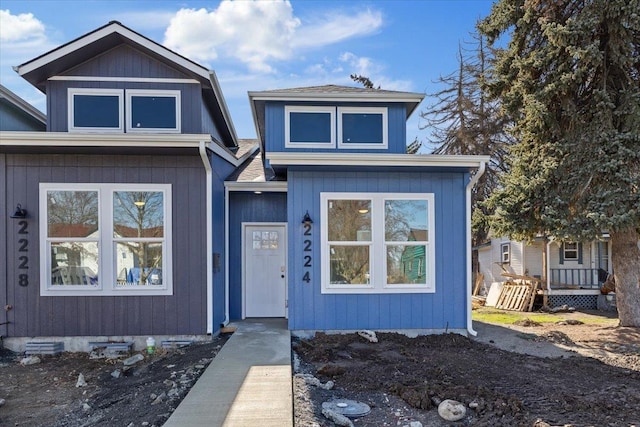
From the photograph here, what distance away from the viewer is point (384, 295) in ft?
24.5

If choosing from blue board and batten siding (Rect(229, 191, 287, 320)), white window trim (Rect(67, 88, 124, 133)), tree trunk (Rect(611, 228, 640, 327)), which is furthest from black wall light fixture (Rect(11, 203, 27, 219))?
tree trunk (Rect(611, 228, 640, 327))

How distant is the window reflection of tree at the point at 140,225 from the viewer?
711 cm

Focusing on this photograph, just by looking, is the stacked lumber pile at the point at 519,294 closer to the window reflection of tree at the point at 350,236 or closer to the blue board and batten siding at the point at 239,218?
the window reflection of tree at the point at 350,236

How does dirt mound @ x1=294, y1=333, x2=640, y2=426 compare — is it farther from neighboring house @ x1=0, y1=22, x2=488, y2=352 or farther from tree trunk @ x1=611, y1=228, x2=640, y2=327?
tree trunk @ x1=611, y1=228, x2=640, y2=327

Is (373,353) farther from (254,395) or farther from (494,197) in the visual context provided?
(494,197)

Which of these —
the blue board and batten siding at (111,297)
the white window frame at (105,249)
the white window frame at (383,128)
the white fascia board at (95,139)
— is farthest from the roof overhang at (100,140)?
the white window frame at (383,128)

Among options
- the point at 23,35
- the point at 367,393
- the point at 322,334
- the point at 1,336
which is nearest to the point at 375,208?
the point at 322,334

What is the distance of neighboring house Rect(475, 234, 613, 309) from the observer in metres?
13.6

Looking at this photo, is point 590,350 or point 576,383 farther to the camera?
point 590,350

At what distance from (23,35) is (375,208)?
8675 mm

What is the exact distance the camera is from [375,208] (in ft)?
24.6

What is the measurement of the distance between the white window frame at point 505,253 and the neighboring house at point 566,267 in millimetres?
159

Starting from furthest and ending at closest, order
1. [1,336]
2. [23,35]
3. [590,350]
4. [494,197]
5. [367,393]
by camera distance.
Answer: [494,197], [23,35], [590,350], [1,336], [367,393]

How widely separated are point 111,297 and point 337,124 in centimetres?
526
